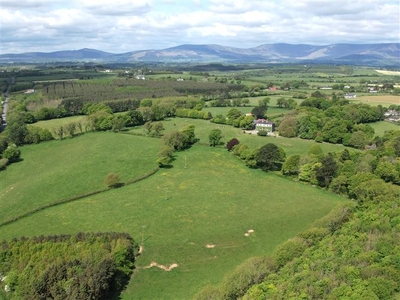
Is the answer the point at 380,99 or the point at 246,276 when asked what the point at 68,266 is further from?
the point at 380,99

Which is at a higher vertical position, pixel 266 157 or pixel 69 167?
pixel 266 157

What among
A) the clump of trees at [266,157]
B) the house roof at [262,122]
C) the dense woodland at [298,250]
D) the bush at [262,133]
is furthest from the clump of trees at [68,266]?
the house roof at [262,122]

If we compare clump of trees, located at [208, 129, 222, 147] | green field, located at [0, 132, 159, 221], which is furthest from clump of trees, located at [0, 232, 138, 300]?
clump of trees, located at [208, 129, 222, 147]

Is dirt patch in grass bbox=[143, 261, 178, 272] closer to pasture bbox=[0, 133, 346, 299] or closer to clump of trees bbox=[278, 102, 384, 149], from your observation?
pasture bbox=[0, 133, 346, 299]

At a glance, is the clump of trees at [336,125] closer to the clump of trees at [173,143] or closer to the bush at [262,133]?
the bush at [262,133]

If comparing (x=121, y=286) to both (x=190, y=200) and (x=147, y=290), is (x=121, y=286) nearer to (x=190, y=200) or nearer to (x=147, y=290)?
(x=147, y=290)

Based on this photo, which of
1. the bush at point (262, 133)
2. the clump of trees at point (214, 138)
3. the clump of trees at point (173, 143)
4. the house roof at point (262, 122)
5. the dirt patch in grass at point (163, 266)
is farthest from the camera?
the house roof at point (262, 122)

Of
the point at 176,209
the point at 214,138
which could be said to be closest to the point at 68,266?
the point at 176,209
